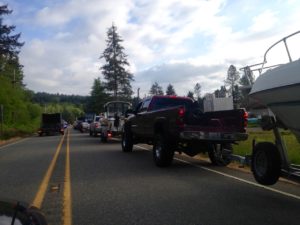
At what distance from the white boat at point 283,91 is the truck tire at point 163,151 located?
458 centimetres

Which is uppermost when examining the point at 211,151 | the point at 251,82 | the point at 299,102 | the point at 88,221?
the point at 251,82

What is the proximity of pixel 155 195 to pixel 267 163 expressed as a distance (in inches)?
83.5

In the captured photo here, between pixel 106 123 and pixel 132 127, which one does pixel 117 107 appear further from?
pixel 132 127

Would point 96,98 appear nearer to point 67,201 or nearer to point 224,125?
point 224,125

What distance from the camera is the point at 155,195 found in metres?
8.66

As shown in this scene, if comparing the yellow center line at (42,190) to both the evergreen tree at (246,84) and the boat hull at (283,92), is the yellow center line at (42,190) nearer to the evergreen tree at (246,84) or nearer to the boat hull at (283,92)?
the boat hull at (283,92)

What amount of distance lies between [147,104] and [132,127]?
6.39 feet

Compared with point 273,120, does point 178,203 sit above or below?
below

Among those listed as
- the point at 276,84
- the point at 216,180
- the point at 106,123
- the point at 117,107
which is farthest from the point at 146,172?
the point at 117,107

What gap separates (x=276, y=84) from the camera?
7.87 meters

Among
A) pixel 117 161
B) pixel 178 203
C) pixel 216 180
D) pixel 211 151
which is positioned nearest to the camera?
pixel 178 203

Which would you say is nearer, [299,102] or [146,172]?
[299,102]

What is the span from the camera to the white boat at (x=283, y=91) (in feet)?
24.3

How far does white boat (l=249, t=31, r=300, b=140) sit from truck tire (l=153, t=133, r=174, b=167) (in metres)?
4.58
